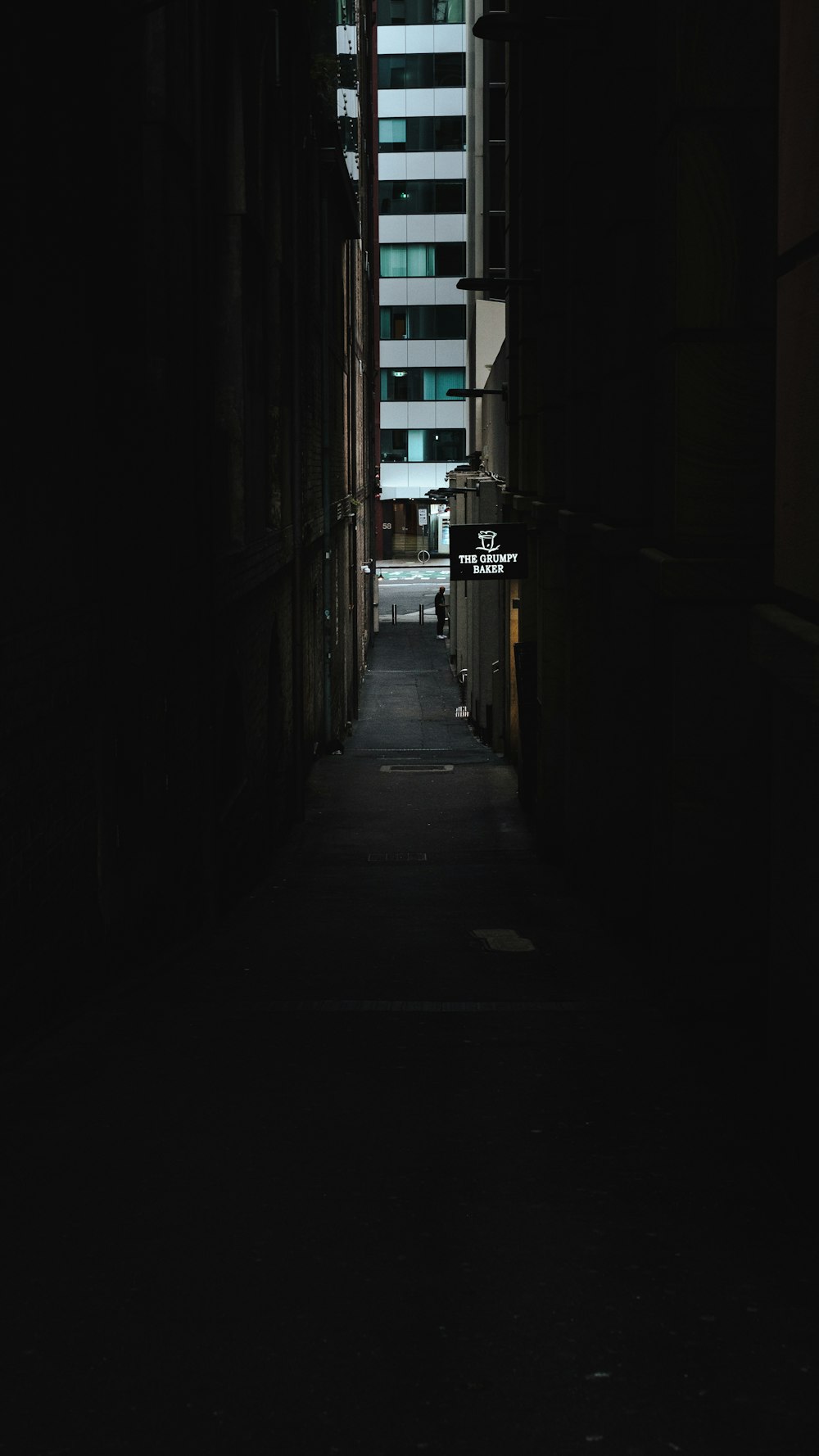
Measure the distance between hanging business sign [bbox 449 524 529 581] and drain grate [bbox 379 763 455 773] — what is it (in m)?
5.20

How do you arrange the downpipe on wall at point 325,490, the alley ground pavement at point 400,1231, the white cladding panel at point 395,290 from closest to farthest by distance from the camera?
the alley ground pavement at point 400,1231 < the downpipe on wall at point 325,490 < the white cladding panel at point 395,290

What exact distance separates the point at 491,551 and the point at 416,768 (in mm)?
6027

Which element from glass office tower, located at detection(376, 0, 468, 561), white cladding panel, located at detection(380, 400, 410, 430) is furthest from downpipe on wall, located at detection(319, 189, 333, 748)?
white cladding panel, located at detection(380, 400, 410, 430)

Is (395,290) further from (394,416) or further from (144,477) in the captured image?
(144,477)

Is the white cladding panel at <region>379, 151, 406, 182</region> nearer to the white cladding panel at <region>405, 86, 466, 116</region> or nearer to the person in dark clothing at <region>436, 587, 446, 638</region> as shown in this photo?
the white cladding panel at <region>405, 86, 466, 116</region>

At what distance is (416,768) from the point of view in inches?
1123

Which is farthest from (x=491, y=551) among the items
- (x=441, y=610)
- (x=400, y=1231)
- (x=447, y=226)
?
(x=447, y=226)

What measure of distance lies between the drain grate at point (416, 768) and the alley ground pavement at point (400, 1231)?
57.7 ft

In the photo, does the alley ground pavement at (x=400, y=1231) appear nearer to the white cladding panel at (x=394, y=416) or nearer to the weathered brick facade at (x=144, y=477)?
the weathered brick facade at (x=144, y=477)

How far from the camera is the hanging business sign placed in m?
23.4

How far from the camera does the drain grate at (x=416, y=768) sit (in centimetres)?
2812

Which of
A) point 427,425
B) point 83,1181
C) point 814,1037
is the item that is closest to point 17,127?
point 83,1181

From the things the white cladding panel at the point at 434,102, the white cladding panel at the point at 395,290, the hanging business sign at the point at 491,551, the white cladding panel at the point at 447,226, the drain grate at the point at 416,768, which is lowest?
the drain grate at the point at 416,768

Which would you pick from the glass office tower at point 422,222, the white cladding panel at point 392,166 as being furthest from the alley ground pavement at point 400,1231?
the white cladding panel at point 392,166
